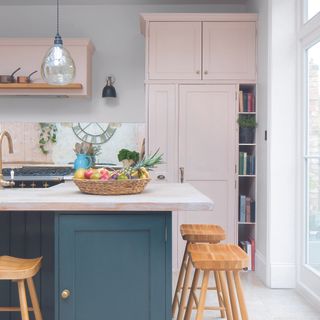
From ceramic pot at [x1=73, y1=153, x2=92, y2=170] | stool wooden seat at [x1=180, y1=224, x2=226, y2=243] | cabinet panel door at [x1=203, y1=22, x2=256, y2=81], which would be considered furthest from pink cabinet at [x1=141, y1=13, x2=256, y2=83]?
stool wooden seat at [x1=180, y1=224, x2=226, y2=243]

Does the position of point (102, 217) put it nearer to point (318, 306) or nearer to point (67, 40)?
point (318, 306)

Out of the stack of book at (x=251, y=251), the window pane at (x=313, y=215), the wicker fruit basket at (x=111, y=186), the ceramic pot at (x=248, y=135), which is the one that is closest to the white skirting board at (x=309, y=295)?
the window pane at (x=313, y=215)

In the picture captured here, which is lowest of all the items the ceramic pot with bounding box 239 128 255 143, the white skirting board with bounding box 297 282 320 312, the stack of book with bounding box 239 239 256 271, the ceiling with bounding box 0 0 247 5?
the white skirting board with bounding box 297 282 320 312

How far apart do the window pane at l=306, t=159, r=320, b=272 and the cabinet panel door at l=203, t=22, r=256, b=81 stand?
4.39 ft

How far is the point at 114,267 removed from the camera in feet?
6.73

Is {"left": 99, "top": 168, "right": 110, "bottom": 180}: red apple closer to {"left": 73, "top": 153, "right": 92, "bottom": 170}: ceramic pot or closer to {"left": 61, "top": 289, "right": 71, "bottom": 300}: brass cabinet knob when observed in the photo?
{"left": 61, "top": 289, "right": 71, "bottom": 300}: brass cabinet knob

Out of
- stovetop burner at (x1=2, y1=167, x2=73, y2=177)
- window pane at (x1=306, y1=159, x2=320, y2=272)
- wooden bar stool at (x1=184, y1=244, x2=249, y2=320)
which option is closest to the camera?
wooden bar stool at (x1=184, y1=244, x2=249, y2=320)

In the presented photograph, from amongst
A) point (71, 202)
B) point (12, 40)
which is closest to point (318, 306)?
point (71, 202)

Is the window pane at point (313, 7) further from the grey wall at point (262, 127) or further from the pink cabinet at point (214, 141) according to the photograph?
the pink cabinet at point (214, 141)

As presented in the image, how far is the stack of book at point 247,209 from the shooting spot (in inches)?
174

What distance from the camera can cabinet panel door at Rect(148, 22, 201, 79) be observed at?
14.5 feet

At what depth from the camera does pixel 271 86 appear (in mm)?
3834

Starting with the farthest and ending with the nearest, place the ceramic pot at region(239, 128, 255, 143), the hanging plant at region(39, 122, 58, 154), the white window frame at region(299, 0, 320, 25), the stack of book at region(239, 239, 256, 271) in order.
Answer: the hanging plant at region(39, 122, 58, 154)
the ceramic pot at region(239, 128, 255, 143)
the stack of book at region(239, 239, 256, 271)
the white window frame at region(299, 0, 320, 25)

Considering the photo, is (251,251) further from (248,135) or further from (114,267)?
(114,267)
